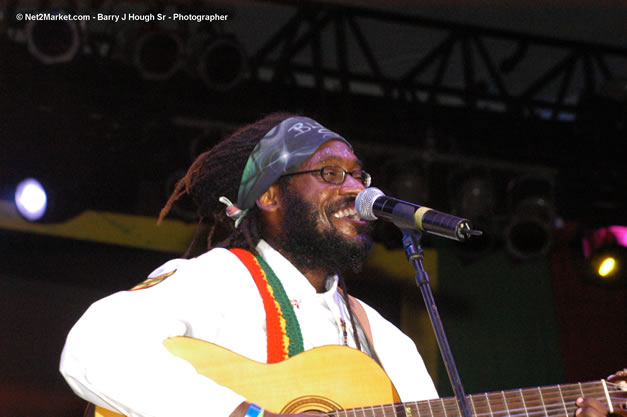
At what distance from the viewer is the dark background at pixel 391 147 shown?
559cm

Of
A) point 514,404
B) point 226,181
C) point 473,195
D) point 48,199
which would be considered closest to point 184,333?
point 226,181

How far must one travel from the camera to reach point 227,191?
337 cm

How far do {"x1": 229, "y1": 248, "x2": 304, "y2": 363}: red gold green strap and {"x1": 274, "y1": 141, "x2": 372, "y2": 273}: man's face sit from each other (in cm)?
20

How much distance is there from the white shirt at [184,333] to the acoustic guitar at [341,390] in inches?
3.7

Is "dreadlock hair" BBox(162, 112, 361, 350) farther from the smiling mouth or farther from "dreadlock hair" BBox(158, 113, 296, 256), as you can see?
the smiling mouth

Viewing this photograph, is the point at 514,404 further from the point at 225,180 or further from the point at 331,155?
the point at 225,180

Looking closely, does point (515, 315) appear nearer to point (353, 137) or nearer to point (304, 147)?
point (353, 137)

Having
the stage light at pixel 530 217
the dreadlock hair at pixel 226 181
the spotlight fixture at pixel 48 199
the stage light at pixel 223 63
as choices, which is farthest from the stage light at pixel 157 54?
the stage light at pixel 530 217

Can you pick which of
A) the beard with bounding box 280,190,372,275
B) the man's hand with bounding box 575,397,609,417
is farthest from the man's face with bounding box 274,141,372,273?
the man's hand with bounding box 575,397,609,417

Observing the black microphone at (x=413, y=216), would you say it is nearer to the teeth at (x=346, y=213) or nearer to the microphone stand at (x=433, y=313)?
the microphone stand at (x=433, y=313)

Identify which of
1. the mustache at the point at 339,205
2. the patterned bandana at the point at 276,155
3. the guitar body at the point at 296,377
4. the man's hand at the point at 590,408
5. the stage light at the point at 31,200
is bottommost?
the man's hand at the point at 590,408

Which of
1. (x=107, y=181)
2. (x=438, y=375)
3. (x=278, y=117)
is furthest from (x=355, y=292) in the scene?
(x=278, y=117)

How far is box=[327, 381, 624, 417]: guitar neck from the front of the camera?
8.41 ft

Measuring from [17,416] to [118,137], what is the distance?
226 centimetres
